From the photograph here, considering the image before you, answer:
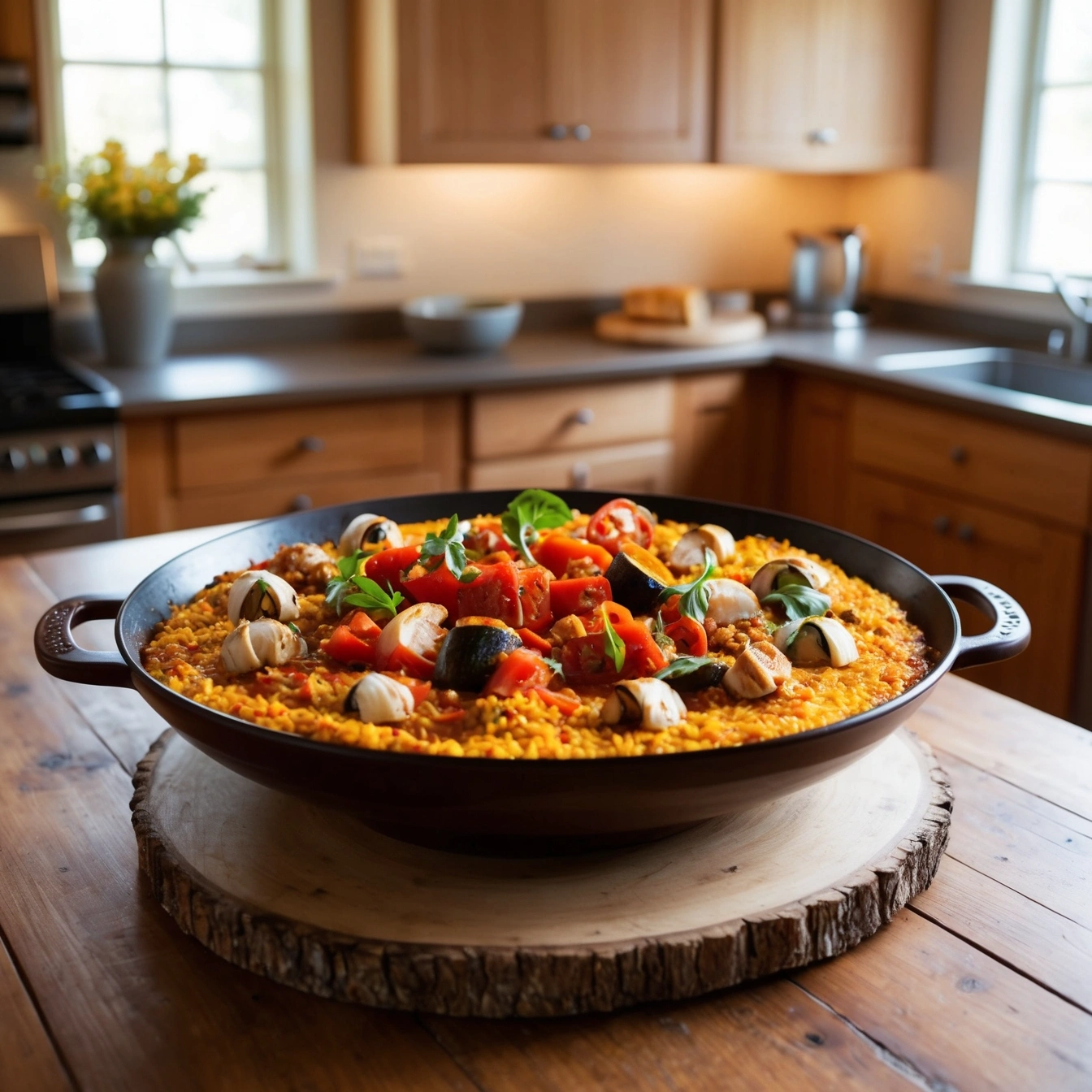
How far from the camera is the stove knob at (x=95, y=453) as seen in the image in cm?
269

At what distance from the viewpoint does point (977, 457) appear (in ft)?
9.75

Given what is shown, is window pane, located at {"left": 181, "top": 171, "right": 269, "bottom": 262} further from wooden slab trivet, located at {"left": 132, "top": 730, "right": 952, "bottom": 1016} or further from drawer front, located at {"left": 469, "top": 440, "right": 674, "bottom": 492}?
wooden slab trivet, located at {"left": 132, "top": 730, "right": 952, "bottom": 1016}

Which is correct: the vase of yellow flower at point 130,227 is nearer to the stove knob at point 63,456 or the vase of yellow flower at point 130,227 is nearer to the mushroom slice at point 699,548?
the stove knob at point 63,456

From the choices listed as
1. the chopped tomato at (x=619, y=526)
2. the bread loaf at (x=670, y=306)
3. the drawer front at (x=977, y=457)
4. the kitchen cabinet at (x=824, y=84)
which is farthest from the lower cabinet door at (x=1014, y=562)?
the chopped tomato at (x=619, y=526)

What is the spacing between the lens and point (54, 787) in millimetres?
1234

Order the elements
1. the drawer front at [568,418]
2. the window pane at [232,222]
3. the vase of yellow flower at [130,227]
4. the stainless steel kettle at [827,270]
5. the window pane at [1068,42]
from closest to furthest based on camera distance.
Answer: the vase of yellow flower at [130,227]
the drawer front at [568,418]
the window pane at [232,222]
the window pane at [1068,42]
the stainless steel kettle at [827,270]

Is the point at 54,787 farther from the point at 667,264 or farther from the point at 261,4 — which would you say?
the point at 667,264

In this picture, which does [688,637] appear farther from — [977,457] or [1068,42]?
[1068,42]

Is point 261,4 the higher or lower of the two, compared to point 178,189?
higher

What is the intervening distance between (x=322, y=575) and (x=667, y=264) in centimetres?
308

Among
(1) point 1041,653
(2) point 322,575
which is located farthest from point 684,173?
(2) point 322,575

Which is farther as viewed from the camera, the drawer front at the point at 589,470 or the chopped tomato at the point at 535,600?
the drawer front at the point at 589,470

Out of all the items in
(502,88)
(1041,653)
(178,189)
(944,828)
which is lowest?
(1041,653)

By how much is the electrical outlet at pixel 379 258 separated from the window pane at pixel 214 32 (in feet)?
1.83
